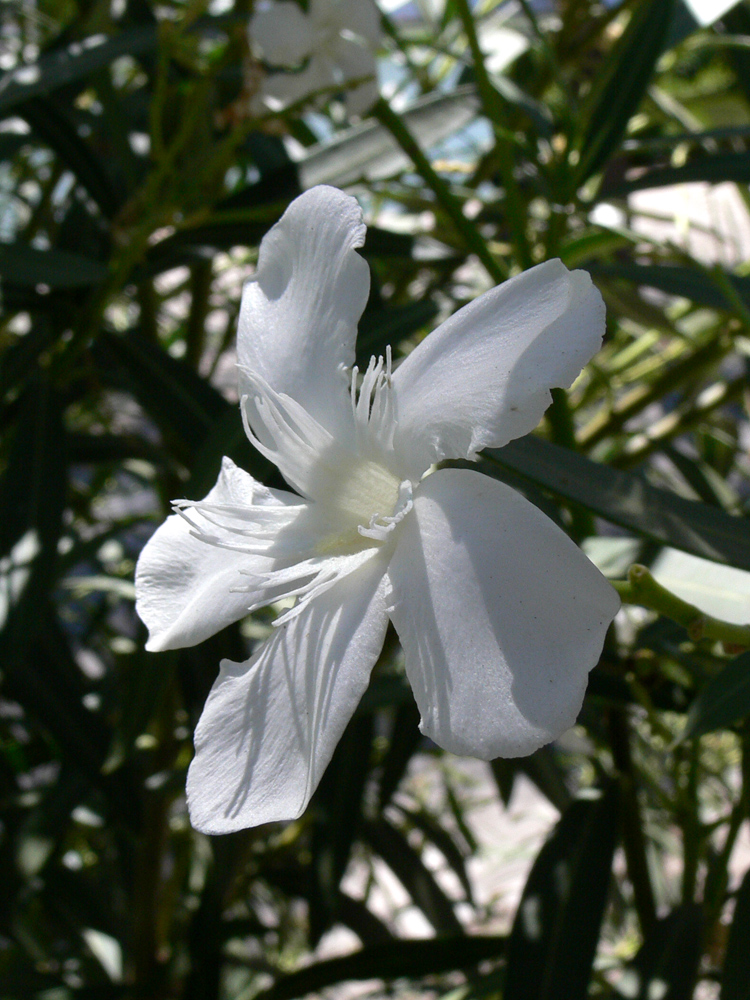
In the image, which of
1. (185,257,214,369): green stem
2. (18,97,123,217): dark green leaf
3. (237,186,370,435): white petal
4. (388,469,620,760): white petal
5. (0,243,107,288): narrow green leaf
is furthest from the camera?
(185,257,214,369): green stem

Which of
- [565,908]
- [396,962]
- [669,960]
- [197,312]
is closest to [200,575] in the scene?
[565,908]

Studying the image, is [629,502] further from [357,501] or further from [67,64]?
[67,64]

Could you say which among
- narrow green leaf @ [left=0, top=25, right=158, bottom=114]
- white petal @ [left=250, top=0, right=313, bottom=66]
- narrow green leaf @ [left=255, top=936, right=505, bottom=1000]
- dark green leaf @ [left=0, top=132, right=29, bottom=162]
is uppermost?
narrow green leaf @ [left=0, top=25, right=158, bottom=114]

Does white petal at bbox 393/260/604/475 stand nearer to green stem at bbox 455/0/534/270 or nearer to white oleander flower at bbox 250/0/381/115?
green stem at bbox 455/0/534/270

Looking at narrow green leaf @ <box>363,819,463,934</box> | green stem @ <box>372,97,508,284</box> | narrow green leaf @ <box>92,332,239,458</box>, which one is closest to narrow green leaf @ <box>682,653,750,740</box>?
green stem @ <box>372,97,508,284</box>

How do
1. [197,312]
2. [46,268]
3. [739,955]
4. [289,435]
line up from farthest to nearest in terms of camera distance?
[197,312], [46,268], [739,955], [289,435]

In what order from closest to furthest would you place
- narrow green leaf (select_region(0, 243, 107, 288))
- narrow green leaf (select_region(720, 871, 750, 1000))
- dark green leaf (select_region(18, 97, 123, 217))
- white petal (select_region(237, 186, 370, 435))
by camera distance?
white petal (select_region(237, 186, 370, 435))
narrow green leaf (select_region(720, 871, 750, 1000))
narrow green leaf (select_region(0, 243, 107, 288))
dark green leaf (select_region(18, 97, 123, 217))

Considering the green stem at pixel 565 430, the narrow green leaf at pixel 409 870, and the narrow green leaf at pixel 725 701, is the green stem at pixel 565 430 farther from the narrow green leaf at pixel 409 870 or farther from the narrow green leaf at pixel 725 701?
the narrow green leaf at pixel 409 870
